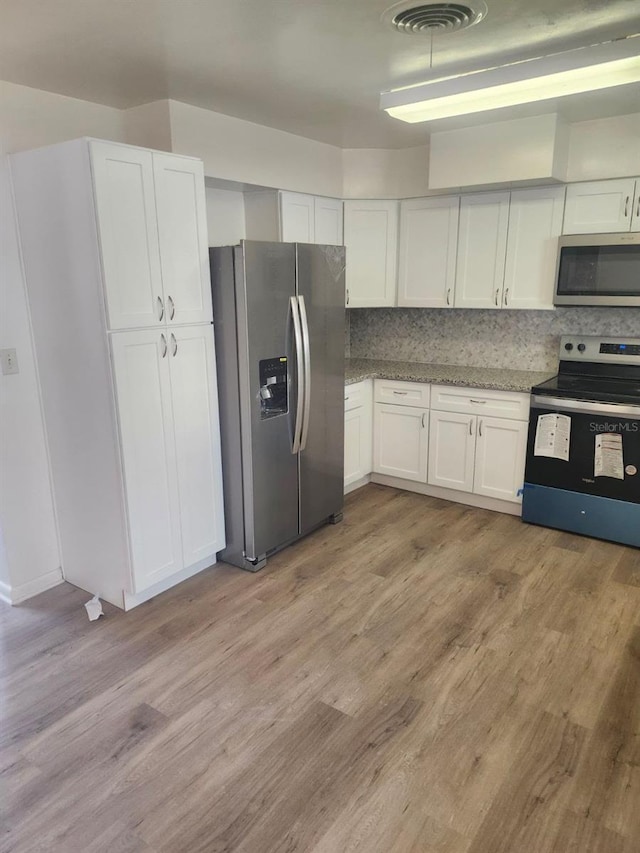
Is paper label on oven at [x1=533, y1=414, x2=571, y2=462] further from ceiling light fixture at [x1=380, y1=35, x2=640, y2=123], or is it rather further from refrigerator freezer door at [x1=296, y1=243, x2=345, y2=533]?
ceiling light fixture at [x1=380, y1=35, x2=640, y2=123]

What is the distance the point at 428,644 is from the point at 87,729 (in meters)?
1.42

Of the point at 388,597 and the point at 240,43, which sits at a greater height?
the point at 240,43

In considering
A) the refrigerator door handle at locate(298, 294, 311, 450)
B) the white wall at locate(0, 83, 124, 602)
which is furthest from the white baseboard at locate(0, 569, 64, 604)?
the refrigerator door handle at locate(298, 294, 311, 450)

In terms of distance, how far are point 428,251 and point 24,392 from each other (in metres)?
2.80

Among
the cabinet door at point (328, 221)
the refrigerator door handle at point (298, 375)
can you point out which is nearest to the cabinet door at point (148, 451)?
the refrigerator door handle at point (298, 375)

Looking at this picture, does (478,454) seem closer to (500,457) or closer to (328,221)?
(500,457)

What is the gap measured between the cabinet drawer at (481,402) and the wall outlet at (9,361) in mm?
2571

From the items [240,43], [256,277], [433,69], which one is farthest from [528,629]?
[240,43]

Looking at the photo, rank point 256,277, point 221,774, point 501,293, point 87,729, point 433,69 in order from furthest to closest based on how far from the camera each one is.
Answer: point 501,293, point 256,277, point 433,69, point 87,729, point 221,774

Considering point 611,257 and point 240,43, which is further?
point 611,257

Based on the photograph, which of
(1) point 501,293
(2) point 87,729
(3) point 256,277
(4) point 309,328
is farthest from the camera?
(1) point 501,293

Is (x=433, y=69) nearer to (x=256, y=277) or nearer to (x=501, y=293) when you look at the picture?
(x=256, y=277)

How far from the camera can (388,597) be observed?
2965mm

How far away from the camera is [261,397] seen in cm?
307
